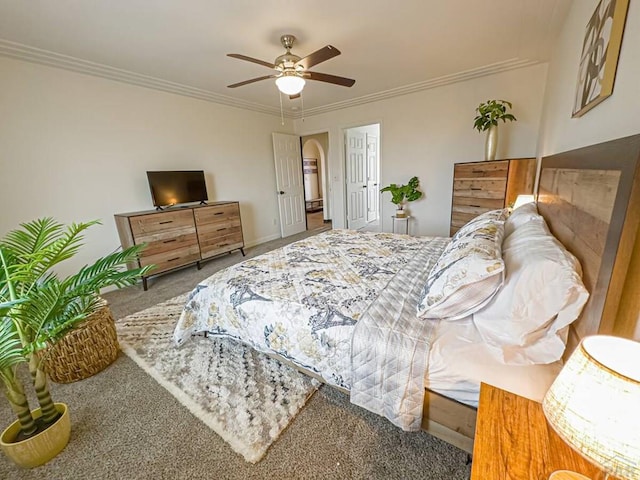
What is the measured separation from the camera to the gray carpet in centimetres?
116

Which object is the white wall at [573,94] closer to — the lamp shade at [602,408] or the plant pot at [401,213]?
the lamp shade at [602,408]

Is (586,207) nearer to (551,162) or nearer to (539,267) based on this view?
(539,267)

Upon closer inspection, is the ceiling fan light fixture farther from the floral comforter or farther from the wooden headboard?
the wooden headboard

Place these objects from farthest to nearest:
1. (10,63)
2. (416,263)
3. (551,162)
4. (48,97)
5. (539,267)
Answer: (48,97), (10,63), (416,263), (551,162), (539,267)

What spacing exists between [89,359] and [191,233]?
2018mm

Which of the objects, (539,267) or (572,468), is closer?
(572,468)

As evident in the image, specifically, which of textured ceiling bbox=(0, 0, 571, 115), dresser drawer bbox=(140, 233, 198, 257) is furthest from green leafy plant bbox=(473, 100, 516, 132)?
dresser drawer bbox=(140, 233, 198, 257)

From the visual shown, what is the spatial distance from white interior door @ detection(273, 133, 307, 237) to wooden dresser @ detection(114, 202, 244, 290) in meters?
1.33

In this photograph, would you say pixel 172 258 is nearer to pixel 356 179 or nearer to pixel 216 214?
pixel 216 214

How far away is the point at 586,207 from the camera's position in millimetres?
979

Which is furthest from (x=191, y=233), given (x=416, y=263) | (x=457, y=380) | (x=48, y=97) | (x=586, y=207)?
(x=586, y=207)

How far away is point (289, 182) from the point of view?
5.39 meters

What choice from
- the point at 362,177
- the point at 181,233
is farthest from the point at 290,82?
the point at 362,177

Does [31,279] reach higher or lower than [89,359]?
higher
